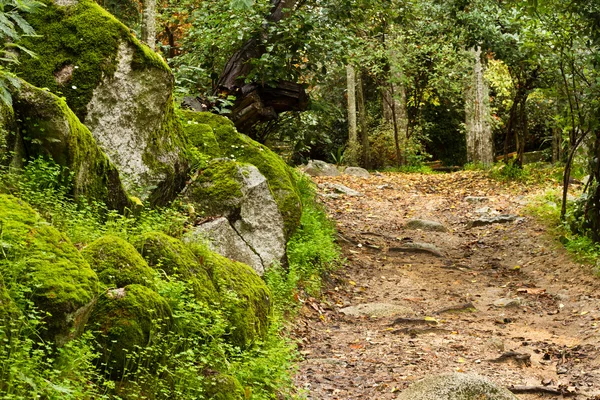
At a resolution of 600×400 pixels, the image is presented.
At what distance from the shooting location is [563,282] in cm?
977

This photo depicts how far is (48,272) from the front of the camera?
151 inches

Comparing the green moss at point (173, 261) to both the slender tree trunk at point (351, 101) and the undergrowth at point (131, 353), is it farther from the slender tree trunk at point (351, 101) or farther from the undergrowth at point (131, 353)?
the slender tree trunk at point (351, 101)

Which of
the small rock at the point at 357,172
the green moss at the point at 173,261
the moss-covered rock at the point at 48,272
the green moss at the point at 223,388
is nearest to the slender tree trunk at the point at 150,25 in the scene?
the green moss at the point at 173,261

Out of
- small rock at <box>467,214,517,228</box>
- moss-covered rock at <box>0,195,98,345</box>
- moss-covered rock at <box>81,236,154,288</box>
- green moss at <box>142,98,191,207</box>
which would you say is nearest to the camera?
moss-covered rock at <box>0,195,98,345</box>

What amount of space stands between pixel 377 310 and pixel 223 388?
4396 millimetres

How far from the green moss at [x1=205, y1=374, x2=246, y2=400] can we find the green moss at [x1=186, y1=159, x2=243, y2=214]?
10.5 ft

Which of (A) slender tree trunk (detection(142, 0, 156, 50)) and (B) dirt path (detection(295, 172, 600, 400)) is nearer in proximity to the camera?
(B) dirt path (detection(295, 172, 600, 400))

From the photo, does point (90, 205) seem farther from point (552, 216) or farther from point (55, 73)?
point (552, 216)

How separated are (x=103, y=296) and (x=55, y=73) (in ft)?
11.0

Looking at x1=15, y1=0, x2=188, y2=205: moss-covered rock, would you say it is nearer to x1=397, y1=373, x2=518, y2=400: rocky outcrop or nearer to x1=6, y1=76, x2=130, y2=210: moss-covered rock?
x1=6, y1=76, x2=130, y2=210: moss-covered rock

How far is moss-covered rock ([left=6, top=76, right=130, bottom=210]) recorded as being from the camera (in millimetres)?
5551

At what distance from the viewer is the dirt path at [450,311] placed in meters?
6.47

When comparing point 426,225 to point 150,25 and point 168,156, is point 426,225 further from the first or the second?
point 168,156

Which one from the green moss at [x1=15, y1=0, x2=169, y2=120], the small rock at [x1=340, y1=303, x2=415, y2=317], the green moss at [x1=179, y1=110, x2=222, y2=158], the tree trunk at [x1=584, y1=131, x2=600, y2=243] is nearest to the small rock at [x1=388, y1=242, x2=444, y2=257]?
the tree trunk at [x1=584, y1=131, x2=600, y2=243]
